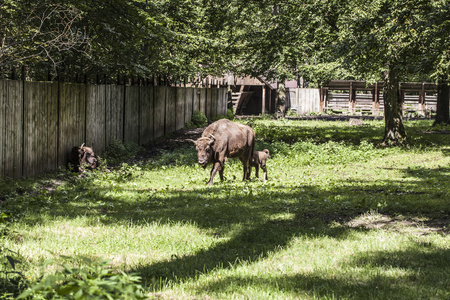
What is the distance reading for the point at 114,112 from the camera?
698 inches

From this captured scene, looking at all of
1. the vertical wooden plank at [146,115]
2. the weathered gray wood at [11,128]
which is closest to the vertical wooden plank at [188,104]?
the vertical wooden plank at [146,115]

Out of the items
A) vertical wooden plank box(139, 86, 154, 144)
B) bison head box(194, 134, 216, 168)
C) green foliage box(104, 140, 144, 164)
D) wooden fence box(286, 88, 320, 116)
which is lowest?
green foliage box(104, 140, 144, 164)

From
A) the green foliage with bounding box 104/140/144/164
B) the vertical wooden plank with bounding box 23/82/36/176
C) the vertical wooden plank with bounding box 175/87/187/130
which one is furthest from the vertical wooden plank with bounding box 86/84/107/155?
the vertical wooden plank with bounding box 175/87/187/130

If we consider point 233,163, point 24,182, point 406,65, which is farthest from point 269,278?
point 406,65

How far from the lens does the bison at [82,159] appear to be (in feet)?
46.2

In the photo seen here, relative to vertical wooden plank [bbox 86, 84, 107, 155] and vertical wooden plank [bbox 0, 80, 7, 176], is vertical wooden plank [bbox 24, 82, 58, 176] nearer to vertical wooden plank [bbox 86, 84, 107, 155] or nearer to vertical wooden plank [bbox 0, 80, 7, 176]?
vertical wooden plank [bbox 0, 80, 7, 176]

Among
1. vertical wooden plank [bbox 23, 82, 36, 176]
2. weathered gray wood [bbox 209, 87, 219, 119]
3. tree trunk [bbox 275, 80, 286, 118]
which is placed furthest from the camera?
tree trunk [bbox 275, 80, 286, 118]

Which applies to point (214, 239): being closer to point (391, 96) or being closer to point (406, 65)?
point (406, 65)

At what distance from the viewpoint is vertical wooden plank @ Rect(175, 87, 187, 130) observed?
1032 inches

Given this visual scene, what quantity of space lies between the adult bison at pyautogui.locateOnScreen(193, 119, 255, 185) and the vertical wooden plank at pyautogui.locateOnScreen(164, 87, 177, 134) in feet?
37.2

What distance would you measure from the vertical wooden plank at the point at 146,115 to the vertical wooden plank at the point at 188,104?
6.10m

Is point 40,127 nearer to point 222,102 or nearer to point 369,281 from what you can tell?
point 369,281

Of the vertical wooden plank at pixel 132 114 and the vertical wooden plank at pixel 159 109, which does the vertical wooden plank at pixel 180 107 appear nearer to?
the vertical wooden plank at pixel 159 109

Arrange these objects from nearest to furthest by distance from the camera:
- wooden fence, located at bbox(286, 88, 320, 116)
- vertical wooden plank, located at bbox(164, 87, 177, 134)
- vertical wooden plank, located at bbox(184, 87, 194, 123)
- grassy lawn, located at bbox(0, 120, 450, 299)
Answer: grassy lawn, located at bbox(0, 120, 450, 299), vertical wooden plank, located at bbox(164, 87, 177, 134), vertical wooden plank, located at bbox(184, 87, 194, 123), wooden fence, located at bbox(286, 88, 320, 116)
